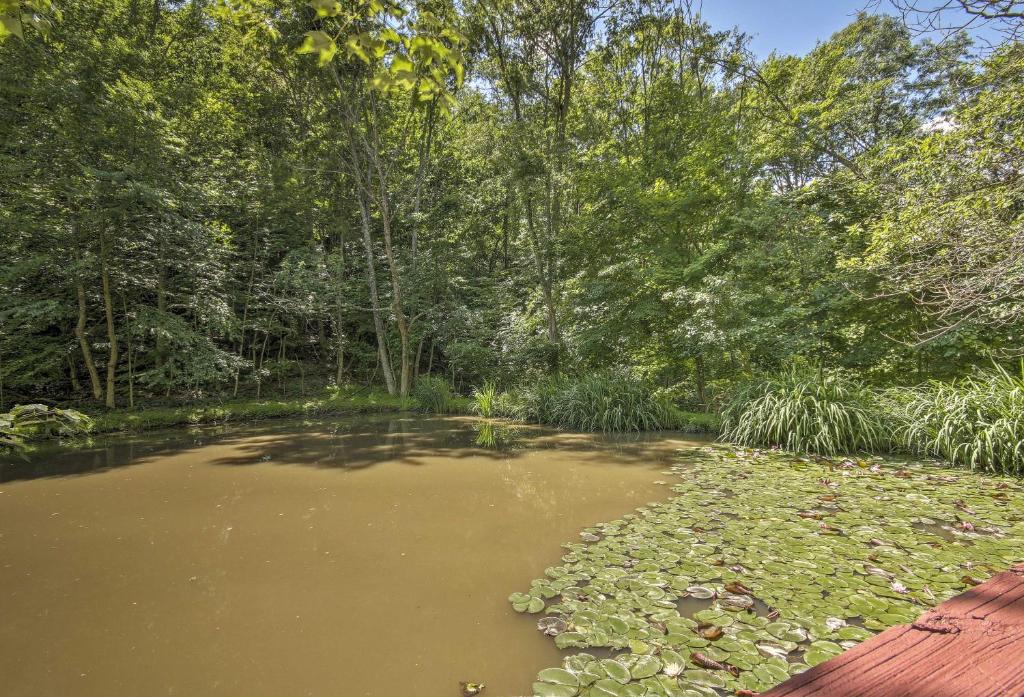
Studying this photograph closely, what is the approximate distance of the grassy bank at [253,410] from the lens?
293 inches

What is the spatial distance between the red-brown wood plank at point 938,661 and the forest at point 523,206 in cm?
432

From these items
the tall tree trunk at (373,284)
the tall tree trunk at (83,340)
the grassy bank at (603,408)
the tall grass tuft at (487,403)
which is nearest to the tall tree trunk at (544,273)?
the grassy bank at (603,408)

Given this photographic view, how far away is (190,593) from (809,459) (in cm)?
541

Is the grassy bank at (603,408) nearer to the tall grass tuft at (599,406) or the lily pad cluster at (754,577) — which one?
the tall grass tuft at (599,406)

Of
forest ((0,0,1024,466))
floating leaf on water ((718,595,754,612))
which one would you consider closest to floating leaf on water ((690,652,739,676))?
floating leaf on water ((718,595,754,612))

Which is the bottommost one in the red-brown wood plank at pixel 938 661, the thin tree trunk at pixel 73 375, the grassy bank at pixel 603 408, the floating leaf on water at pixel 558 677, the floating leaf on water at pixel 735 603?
the floating leaf on water at pixel 735 603

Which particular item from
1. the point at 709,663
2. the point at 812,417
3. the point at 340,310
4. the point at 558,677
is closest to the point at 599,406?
the point at 812,417

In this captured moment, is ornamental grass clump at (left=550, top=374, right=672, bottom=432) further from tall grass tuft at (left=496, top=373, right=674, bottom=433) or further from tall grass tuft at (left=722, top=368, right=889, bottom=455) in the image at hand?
tall grass tuft at (left=722, top=368, right=889, bottom=455)

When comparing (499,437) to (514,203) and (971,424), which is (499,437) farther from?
(514,203)

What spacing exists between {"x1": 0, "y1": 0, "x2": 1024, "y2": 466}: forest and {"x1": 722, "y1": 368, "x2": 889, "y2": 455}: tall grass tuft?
1.02 feet

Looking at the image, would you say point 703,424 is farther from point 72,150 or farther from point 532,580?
point 72,150

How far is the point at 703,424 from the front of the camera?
265 inches

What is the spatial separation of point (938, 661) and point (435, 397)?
376 inches

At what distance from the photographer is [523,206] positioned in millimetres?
10180
